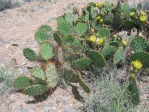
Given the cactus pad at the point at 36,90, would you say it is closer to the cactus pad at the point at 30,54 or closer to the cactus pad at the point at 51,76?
the cactus pad at the point at 51,76

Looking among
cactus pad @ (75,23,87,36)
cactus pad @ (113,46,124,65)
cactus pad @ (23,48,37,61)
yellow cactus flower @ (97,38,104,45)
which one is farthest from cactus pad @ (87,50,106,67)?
cactus pad @ (23,48,37,61)

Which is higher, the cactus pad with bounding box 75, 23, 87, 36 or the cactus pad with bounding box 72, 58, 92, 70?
the cactus pad with bounding box 75, 23, 87, 36

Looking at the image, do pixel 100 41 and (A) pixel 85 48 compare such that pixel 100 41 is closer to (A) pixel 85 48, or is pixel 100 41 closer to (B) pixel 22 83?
(A) pixel 85 48

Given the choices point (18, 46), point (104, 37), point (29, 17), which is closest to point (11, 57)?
point (18, 46)

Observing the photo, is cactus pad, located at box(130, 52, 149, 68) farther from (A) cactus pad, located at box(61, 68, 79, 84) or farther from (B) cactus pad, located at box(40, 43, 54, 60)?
(B) cactus pad, located at box(40, 43, 54, 60)

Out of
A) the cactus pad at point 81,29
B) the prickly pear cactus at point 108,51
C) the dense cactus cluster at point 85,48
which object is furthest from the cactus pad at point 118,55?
the cactus pad at point 81,29

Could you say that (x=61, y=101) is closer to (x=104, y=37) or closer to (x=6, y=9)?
(x=104, y=37)
